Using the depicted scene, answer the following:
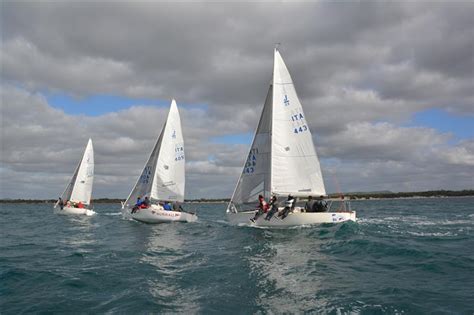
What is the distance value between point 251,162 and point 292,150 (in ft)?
9.77

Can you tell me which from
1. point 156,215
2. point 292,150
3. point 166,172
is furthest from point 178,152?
point 292,150

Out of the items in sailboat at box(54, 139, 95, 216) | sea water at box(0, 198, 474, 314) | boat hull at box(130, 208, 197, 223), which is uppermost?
sailboat at box(54, 139, 95, 216)

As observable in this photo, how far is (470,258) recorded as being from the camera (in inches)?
577

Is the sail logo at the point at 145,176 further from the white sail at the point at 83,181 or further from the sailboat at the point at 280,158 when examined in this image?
the white sail at the point at 83,181

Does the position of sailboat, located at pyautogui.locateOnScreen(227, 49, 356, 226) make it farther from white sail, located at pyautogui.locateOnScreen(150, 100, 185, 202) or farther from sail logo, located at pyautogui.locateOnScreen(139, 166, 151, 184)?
sail logo, located at pyautogui.locateOnScreen(139, 166, 151, 184)

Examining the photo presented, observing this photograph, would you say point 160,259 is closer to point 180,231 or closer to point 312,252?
point 312,252

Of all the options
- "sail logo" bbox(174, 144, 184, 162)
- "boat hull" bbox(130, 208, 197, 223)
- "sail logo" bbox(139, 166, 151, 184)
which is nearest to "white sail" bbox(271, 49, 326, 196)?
"boat hull" bbox(130, 208, 197, 223)

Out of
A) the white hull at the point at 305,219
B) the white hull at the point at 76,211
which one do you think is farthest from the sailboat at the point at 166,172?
the white hull at the point at 76,211

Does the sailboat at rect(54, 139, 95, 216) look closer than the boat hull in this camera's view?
No

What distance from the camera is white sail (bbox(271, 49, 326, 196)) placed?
27.0 m

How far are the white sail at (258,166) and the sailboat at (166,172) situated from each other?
7.93m

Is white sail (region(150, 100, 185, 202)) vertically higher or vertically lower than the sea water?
higher

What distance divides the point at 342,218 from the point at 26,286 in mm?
18684

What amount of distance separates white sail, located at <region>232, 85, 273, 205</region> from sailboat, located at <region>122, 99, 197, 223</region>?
793cm
